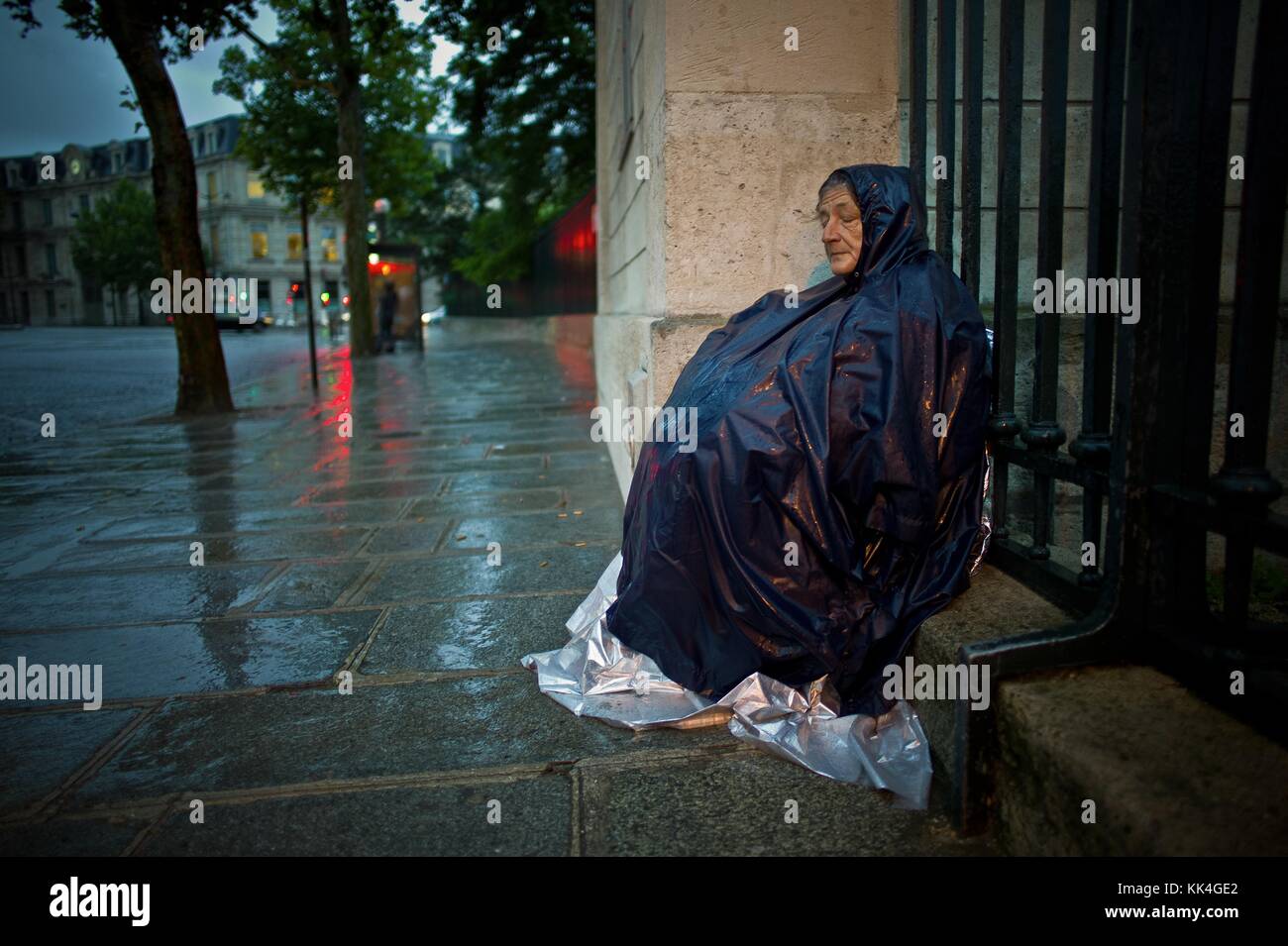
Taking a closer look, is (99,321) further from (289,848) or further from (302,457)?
(289,848)

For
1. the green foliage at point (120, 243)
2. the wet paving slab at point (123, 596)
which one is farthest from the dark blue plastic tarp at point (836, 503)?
the green foliage at point (120, 243)

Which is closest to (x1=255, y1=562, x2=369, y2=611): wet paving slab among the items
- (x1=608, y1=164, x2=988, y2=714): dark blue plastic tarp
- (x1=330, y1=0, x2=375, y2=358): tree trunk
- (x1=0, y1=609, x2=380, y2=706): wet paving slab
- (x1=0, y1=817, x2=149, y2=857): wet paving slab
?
(x1=0, y1=609, x2=380, y2=706): wet paving slab

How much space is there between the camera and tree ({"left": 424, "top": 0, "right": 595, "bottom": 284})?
16.0m

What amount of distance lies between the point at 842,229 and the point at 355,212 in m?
18.3

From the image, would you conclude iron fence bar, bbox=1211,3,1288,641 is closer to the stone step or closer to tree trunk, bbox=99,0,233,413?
the stone step

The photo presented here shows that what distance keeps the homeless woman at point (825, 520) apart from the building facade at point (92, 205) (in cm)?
6106

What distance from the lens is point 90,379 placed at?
14.2 m

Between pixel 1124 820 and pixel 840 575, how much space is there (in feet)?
3.09

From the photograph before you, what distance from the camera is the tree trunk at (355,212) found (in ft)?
60.0

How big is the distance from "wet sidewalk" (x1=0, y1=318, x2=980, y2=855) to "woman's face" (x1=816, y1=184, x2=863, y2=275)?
55.4 inches

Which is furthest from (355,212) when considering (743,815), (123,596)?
(743,815)

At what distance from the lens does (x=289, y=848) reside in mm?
1880

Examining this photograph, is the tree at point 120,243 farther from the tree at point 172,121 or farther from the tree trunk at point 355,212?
the tree at point 172,121
